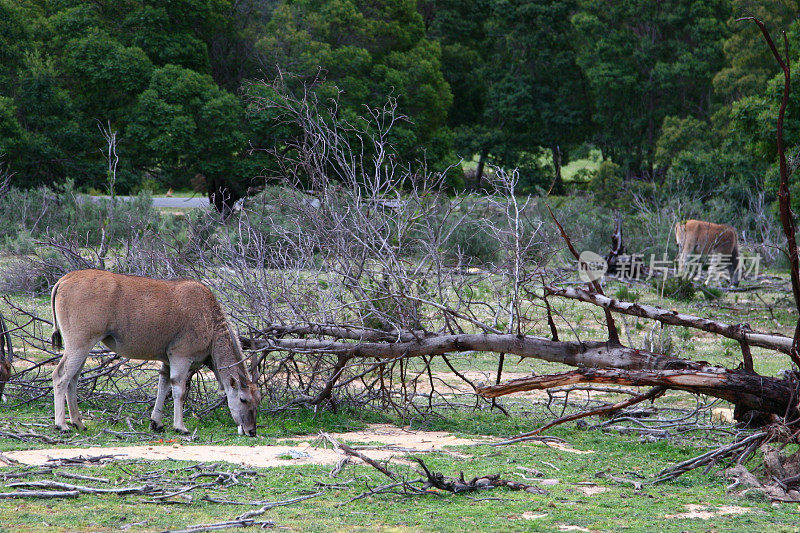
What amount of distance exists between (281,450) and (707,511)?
11.8 ft

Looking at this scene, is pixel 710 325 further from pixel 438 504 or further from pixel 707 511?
pixel 438 504

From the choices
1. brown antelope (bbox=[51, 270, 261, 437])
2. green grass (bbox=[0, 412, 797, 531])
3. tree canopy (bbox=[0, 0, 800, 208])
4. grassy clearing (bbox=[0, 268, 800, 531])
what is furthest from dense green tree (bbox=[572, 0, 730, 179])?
green grass (bbox=[0, 412, 797, 531])

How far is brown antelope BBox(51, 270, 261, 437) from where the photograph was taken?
26.5 ft

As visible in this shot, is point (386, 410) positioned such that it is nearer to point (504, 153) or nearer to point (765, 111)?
point (765, 111)

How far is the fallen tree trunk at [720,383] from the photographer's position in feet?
22.1

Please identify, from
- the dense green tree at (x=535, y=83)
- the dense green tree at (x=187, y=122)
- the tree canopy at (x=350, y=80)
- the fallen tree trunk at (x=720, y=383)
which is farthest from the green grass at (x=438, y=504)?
the dense green tree at (x=535, y=83)

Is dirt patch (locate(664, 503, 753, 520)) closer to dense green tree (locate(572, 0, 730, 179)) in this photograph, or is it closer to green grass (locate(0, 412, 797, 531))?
green grass (locate(0, 412, 797, 531))

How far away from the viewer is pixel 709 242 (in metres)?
21.1

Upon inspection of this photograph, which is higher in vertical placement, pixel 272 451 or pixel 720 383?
pixel 720 383

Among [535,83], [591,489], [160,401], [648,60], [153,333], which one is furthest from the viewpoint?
[535,83]

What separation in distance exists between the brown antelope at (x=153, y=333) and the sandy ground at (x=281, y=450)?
2.06ft

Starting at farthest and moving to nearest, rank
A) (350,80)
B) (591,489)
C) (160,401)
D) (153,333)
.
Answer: (350,80), (160,401), (153,333), (591,489)

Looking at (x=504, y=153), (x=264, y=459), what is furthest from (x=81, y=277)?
(x=504, y=153)

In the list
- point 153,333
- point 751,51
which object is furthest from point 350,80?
point 153,333
